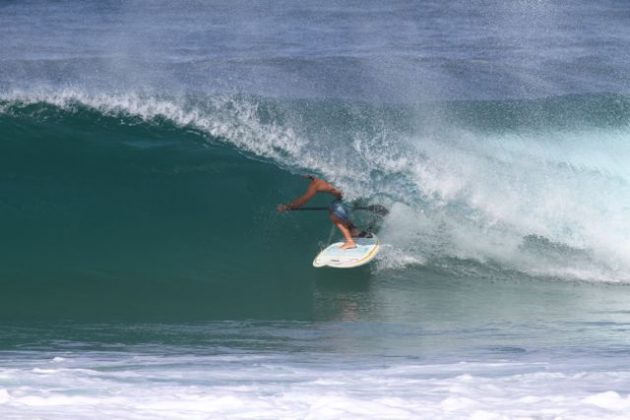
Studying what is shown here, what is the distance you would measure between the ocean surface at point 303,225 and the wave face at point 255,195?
0.04 meters

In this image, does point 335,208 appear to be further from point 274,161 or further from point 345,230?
point 274,161

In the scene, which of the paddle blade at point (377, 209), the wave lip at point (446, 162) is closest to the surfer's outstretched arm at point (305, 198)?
the paddle blade at point (377, 209)

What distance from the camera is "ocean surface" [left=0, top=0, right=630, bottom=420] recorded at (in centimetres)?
781

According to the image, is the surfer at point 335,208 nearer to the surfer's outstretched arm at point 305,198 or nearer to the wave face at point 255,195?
the surfer's outstretched arm at point 305,198

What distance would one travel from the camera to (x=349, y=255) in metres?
12.2

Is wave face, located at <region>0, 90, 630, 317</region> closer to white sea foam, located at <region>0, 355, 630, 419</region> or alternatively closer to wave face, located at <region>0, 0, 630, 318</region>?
wave face, located at <region>0, 0, 630, 318</region>

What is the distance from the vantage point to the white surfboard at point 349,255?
12.1 m

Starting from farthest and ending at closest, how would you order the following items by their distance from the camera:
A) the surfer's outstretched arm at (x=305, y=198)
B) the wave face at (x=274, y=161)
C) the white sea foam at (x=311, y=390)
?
1. the wave face at (x=274, y=161)
2. the surfer's outstretched arm at (x=305, y=198)
3. the white sea foam at (x=311, y=390)

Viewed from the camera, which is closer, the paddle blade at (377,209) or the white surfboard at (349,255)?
the white surfboard at (349,255)

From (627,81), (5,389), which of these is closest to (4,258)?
(5,389)

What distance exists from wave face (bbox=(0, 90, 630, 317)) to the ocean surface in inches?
1.5

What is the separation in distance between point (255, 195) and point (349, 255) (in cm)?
287

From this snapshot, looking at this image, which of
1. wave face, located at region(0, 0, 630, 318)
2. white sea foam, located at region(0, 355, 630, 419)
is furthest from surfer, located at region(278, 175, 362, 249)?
white sea foam, located at region(0, 355, 630, 419)

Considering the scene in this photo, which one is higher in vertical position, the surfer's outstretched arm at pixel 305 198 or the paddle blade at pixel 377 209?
the surfer's outstretched arm at pixel 305 198
